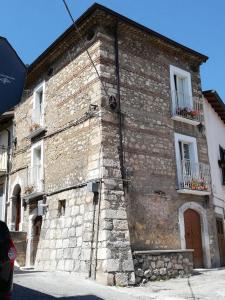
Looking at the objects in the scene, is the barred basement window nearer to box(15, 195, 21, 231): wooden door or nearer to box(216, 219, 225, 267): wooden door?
box(15, 195, 21, 231): wooden door

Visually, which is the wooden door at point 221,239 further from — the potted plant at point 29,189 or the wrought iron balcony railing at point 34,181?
the potted plant at point 29,189

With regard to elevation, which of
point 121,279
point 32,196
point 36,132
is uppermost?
point 36,132

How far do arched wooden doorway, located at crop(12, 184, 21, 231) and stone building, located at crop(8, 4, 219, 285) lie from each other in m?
1.16

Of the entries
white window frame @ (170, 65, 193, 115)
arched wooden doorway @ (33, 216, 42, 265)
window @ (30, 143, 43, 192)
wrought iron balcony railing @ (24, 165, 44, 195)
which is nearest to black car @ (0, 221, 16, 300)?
wrought iron balcony railing @ (24, 165, 44, 195)

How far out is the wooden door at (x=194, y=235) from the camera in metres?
12.6

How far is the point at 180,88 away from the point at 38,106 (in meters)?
5.84

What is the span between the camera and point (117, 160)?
37.3 feet

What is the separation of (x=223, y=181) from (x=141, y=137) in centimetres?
519

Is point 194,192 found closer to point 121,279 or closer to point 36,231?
point 121,279

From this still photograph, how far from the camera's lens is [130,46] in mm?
13156

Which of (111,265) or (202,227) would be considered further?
(202,227)

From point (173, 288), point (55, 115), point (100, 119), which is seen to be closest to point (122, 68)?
point (100, 119)

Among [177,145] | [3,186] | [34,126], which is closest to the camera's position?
[177,145]

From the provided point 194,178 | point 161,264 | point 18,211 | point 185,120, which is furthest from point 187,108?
point 18,211
